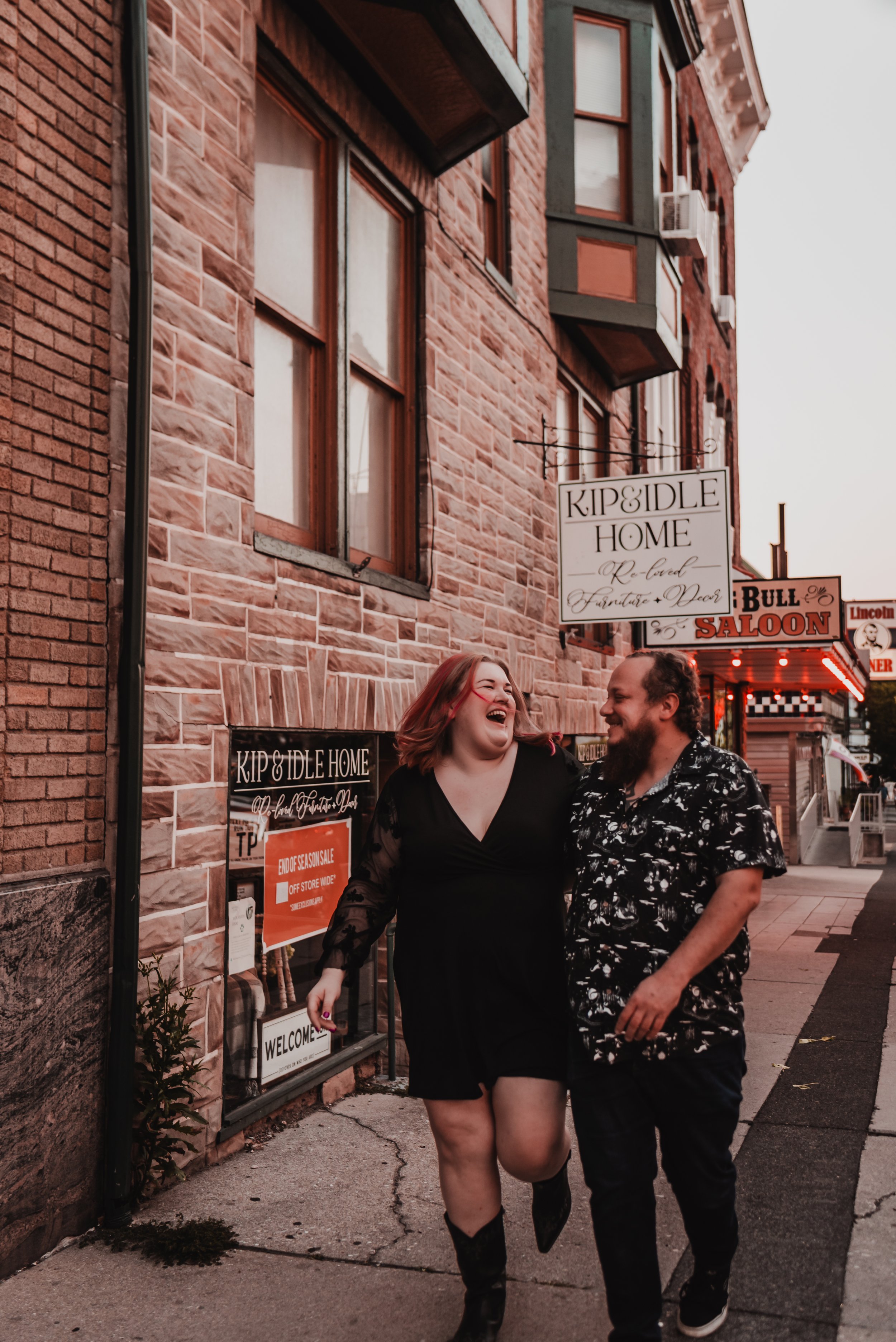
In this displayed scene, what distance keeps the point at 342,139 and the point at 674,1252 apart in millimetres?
5439

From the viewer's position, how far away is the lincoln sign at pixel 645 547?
26.7 ft

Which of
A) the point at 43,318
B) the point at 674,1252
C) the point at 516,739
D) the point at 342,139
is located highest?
the point at 342,139

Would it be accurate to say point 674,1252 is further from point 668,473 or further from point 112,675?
point 668,473

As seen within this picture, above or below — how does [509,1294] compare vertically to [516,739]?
below

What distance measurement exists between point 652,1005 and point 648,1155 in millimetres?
434

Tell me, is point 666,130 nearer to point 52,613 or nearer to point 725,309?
point 725,309

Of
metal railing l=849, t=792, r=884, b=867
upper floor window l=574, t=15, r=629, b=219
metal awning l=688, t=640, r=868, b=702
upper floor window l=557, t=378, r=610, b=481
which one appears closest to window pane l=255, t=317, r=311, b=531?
upper floor window l=557, t=378, r=610, b=481

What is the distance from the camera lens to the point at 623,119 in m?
10.5

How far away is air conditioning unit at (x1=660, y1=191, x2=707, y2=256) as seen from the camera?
10648mm

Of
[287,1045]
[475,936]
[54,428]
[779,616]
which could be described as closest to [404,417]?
[54,428]

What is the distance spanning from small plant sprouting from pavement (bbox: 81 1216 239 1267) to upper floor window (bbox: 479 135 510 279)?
6.81 meters

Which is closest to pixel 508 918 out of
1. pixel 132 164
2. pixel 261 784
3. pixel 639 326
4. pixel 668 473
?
pixel 261 784

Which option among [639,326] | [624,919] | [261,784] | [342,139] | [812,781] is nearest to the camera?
[624,919]

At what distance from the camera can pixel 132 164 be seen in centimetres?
432
